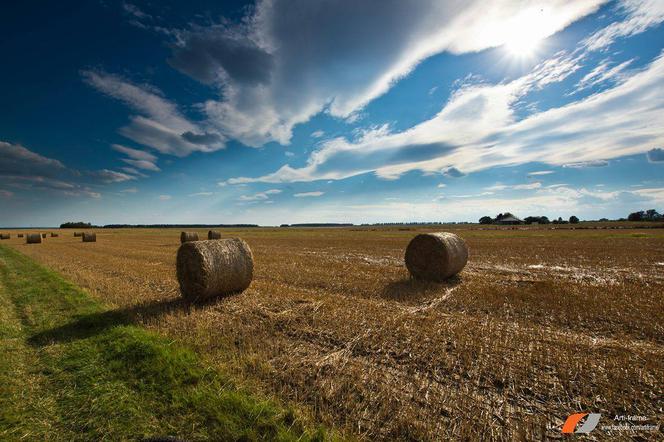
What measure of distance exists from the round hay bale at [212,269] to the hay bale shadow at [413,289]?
14.8 feet

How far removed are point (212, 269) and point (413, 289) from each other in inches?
253

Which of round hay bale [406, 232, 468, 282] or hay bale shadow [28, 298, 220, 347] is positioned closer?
hay bale shadow [28, 298, 220, 347]

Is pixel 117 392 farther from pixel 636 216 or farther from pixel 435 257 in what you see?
pixel 636 216

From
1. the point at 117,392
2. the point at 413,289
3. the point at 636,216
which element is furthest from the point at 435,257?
the point at 636,216

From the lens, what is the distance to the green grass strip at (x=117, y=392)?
11.9ft

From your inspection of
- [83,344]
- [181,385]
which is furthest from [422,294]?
[83,344]

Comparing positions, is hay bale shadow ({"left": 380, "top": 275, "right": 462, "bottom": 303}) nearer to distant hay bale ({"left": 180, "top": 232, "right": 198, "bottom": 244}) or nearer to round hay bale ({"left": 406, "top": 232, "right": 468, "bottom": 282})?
round hay bale ({"left": 406, "top": 232, "right": 468, "bottom": 282})

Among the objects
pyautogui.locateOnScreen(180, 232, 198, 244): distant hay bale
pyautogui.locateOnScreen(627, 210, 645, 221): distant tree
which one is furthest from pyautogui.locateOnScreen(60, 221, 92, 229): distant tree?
pyautogui.locateOnScreen(627, 210, 645, 221): distant tree

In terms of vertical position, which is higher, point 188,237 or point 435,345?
point 188,237

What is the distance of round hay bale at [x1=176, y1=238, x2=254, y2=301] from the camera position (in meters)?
9.02

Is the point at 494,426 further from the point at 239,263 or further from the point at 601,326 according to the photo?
the point at 239,263

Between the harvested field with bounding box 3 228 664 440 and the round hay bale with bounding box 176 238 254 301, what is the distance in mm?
420

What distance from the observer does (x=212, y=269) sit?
9.13 meters

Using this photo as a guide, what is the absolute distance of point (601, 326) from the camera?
6.80m
